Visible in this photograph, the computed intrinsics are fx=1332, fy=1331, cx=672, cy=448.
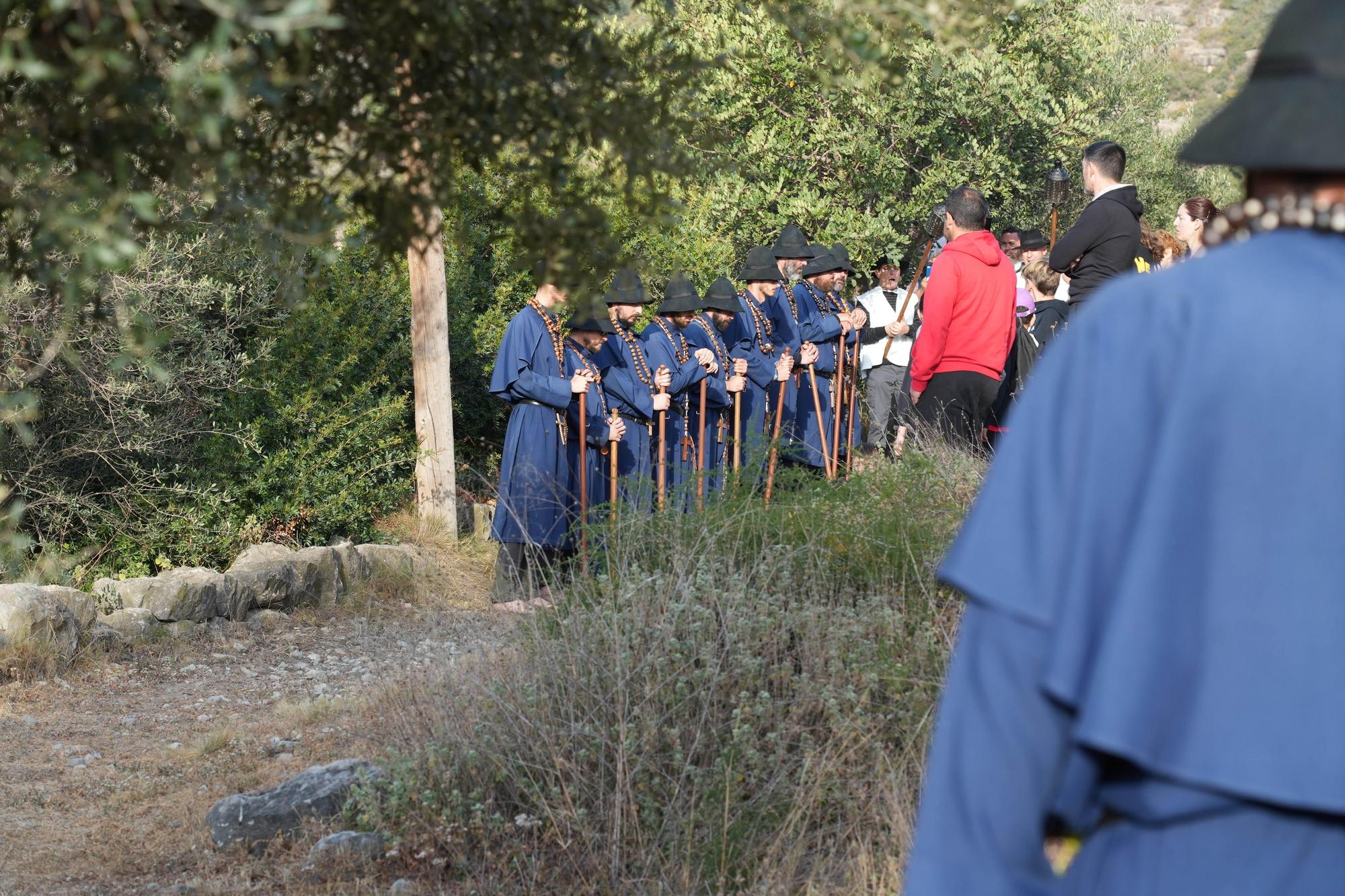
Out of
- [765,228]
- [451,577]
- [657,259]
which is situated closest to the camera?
[451,577]

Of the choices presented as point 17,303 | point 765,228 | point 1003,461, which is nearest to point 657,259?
point 765,228

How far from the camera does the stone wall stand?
273 inches

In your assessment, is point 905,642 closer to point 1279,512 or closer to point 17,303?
point 1279,512

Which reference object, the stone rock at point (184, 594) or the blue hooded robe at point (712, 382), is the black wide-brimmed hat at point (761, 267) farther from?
the stone rock at point (184, 594)

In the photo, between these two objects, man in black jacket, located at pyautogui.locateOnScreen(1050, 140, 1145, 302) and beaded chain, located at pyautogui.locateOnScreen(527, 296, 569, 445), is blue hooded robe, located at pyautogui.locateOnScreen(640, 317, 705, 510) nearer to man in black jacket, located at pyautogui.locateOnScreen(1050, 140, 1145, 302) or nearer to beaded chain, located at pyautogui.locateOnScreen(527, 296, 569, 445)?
beaded chain, located at pyautogui.locateOnScreen(527, 296, 569, 445)

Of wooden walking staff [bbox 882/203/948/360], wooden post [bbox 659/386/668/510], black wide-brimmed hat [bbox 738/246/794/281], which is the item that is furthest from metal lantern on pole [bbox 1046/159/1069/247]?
wooden post [bbox 659/386/668/510]

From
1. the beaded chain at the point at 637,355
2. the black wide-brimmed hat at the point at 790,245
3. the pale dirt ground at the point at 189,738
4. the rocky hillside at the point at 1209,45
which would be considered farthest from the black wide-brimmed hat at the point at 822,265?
the rocky hillside at the point at 1209,45

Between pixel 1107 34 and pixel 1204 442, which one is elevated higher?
pixel 1107 34

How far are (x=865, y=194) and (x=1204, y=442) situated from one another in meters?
13.7

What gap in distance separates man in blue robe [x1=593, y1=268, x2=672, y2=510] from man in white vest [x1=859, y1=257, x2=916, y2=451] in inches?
131

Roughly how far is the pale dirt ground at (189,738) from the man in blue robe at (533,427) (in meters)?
0.65

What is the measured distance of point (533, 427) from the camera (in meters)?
8.48

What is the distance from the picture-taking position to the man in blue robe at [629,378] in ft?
30.5

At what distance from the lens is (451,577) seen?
9.48 metres
